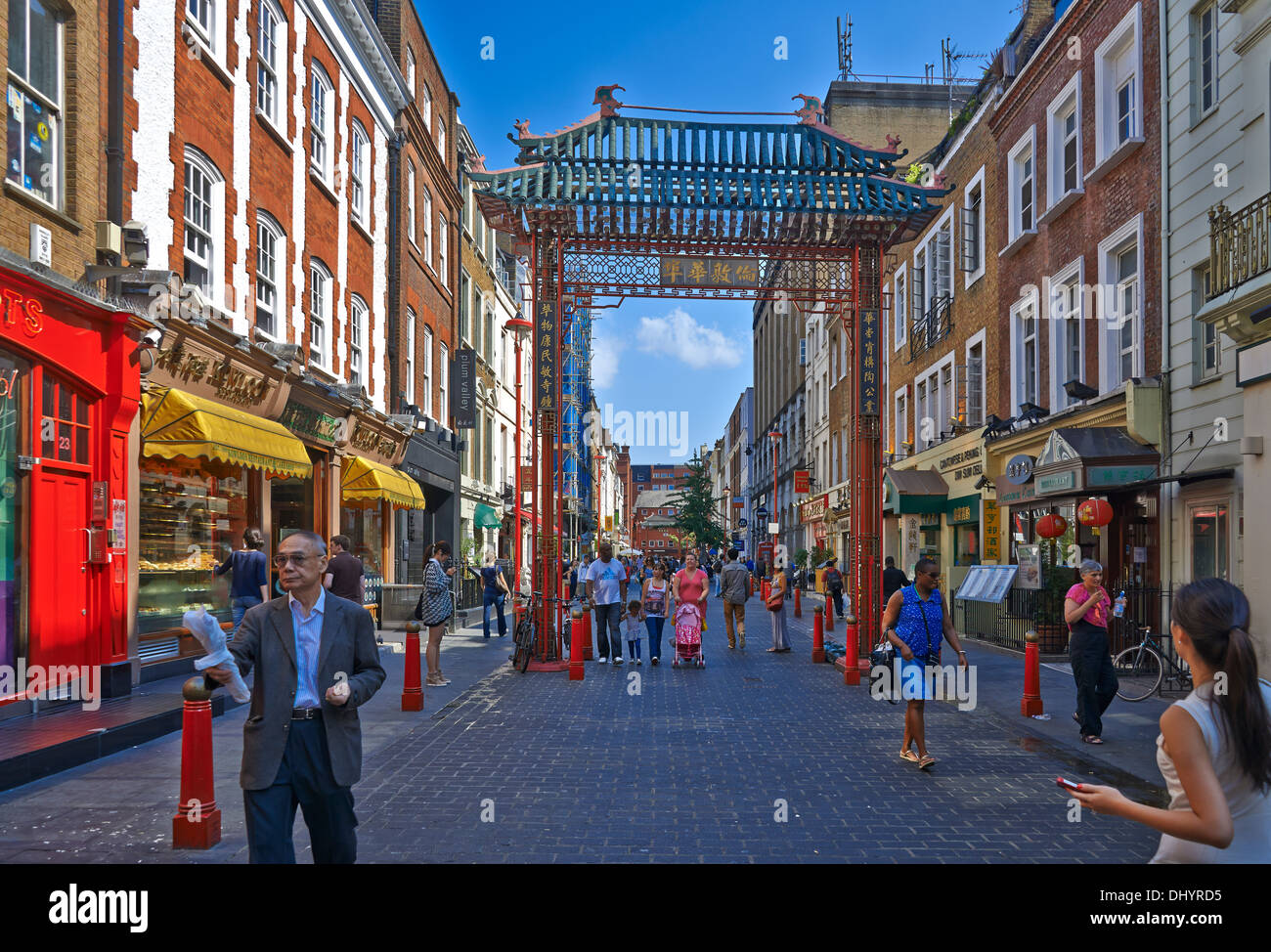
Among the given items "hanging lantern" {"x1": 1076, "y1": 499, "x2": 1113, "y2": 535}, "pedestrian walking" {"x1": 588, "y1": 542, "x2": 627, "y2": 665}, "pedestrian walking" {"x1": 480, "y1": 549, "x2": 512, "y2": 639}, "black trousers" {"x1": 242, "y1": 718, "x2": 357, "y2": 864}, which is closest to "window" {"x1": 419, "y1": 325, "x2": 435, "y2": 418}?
"pedestrian walking" {"x1": 480, "y1": 549, "x2": 512, "y2": 639}

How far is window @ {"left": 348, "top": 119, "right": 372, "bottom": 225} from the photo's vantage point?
2033 centimetres

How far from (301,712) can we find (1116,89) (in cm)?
1673

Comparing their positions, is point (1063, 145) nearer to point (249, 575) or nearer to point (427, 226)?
point (427, 226)

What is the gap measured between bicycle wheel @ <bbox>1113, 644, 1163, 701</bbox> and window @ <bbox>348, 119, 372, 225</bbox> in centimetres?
1597

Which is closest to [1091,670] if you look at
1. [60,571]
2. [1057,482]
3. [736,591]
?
[1057,482]

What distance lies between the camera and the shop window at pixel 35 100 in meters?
9.37

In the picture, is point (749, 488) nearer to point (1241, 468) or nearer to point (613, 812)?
point (1241, 468)

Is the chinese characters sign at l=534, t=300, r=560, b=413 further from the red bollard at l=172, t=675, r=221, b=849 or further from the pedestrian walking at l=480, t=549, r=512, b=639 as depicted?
the red bollard at l=172, t=675, r=221, b=849

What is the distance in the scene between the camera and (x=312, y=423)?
55.8 feet

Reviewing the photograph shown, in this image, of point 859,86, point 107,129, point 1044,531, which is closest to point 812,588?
point 859,86

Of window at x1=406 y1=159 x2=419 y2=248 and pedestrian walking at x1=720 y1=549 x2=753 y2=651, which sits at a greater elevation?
window at x1=406 y1=159 x2=419 y2=248

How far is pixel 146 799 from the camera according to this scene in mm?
6848

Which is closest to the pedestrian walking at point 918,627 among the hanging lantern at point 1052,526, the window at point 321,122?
the hanging lantern at point 1052,526

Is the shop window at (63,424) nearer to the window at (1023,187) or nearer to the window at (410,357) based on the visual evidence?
the window at (410,357)
